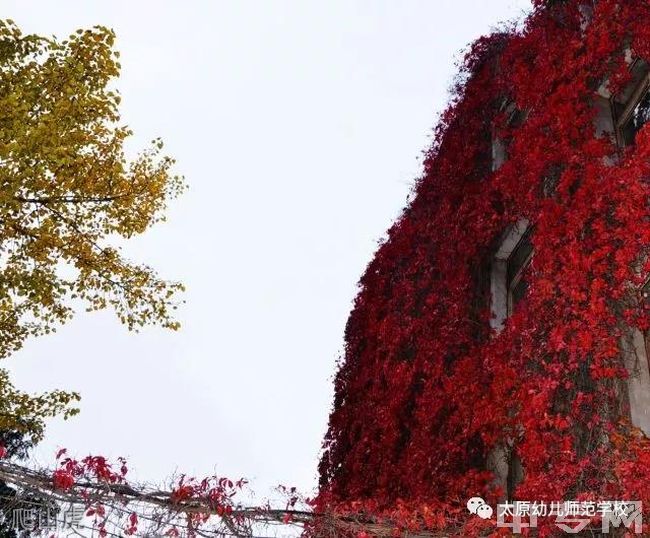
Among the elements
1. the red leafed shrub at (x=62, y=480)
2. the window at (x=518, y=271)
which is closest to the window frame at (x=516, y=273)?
the window at (x=518, y=271)

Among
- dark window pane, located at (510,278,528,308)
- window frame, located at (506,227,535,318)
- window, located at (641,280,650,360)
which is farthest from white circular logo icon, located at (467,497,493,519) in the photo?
dark window pane, located at (510,278,528,308)

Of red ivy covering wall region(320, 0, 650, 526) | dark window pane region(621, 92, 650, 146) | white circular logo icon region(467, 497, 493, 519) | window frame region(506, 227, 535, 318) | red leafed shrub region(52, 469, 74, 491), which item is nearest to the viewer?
red leafed shrub region(52, 469, 74, 491)

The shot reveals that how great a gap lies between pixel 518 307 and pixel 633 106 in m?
2.66

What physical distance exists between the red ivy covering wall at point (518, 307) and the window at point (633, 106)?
286 millimetres

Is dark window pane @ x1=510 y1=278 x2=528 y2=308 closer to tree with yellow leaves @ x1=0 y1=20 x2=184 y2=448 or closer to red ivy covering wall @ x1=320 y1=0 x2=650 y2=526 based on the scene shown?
red ivy covering wall @ x1=320 y1=0 x2=650 y2=526

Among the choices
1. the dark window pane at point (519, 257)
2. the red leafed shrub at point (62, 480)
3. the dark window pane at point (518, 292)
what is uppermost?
the dark window pane at point (519, 257)

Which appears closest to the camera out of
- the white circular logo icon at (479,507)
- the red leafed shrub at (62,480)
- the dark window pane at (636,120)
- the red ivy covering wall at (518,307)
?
the red leafed shrub at (62,480)

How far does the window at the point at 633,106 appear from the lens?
7.34m

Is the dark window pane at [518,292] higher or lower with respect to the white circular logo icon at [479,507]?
higher

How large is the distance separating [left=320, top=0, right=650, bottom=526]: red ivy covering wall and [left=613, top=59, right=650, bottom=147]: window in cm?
29

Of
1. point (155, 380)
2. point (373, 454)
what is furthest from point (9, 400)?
point (155, 380)

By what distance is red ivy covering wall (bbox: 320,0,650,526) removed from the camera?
5.94 meters

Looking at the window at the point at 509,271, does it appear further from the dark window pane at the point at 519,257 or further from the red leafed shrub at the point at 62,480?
the red leafed shrub at the point at 62,480

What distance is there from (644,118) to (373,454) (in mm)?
5635
